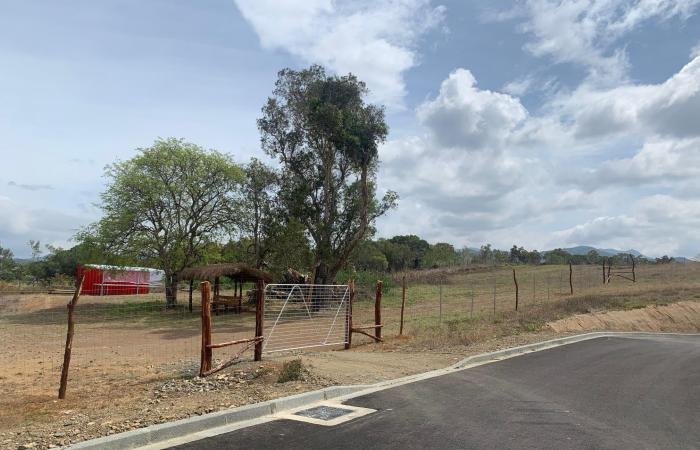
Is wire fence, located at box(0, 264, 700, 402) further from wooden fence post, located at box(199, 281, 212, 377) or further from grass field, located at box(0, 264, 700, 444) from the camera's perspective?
wooden fence post, located at box(199, 281, 212, 377)

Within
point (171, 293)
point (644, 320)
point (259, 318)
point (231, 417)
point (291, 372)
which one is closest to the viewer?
point (231, 417)

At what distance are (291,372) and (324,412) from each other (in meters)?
1.88

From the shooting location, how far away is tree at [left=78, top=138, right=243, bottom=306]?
1283 inches

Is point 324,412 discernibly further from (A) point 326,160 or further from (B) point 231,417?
(A) point 326,160

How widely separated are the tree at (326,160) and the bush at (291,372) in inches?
864

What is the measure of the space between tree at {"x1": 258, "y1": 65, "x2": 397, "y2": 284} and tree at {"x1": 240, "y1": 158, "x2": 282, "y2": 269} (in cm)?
136

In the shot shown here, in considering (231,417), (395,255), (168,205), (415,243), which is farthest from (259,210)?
(415,243)

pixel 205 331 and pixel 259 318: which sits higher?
pixel 259 318

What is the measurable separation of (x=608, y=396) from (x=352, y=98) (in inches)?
992

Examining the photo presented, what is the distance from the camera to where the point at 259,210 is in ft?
115

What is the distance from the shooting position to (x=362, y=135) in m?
31.1

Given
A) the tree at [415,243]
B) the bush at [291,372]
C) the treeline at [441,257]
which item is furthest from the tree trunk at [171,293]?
the tree at [415,243]

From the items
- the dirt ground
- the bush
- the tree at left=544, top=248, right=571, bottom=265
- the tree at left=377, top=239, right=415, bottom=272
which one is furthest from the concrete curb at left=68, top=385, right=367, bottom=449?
the tree at left=544, top=248, right=571, bottom=265

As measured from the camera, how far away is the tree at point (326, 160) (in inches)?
1237
